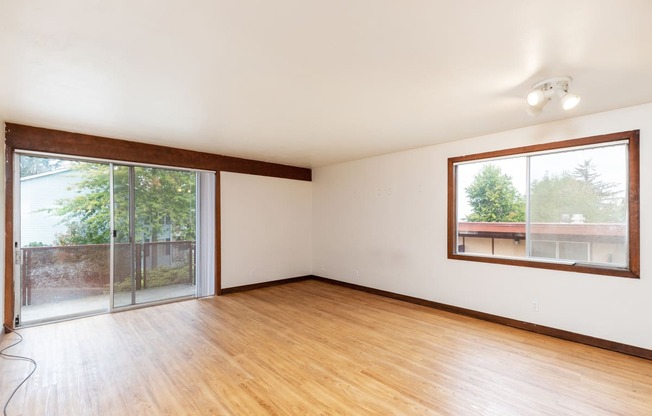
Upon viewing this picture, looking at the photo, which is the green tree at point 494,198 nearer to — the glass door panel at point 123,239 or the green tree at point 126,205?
the green tree at point 126,205

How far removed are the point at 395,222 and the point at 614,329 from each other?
2833mm

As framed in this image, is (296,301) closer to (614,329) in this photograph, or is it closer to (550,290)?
(550,290)

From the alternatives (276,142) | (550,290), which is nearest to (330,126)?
(276,142)

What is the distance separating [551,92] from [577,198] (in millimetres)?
1614

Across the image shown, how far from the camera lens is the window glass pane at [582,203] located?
3102mm

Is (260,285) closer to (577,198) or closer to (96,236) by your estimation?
(96,236)

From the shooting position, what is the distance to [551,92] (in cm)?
238

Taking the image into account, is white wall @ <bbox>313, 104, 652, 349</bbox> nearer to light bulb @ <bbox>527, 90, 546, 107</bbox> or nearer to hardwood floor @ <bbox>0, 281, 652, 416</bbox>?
hardwood floor @ <bbox>0, 281, 652, 416</bbox>

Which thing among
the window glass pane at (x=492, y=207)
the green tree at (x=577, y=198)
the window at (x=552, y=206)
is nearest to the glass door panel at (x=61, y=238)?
the window at (x=552, y=206)

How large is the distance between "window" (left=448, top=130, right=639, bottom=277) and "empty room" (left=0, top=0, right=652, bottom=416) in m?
0.02

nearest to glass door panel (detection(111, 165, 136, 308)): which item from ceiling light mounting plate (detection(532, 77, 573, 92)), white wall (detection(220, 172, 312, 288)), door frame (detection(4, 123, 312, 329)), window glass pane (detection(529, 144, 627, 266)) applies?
door frame (detection(4, 123, 312, 329))

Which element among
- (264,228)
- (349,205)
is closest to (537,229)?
(349,205)

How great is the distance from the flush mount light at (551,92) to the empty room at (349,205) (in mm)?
20

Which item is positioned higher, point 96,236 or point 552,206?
point 552,206
